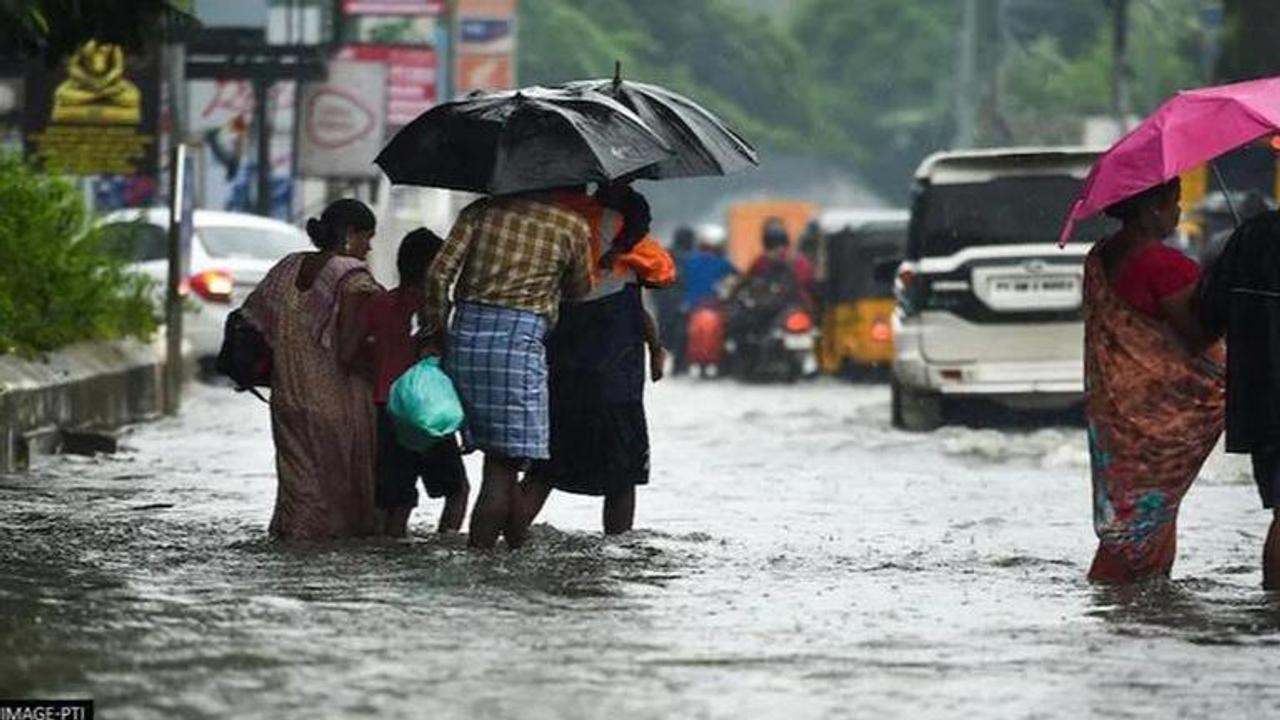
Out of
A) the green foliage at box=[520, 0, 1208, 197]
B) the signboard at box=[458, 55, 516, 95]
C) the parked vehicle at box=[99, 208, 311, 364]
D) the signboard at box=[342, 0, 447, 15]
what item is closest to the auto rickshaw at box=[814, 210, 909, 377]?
the parked vehicle at box=[99, 208, 311, 364]

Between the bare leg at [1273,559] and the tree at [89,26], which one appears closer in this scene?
the bare leg at [1273,559]

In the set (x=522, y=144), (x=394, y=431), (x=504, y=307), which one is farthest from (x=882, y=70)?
(x=504, y=307)

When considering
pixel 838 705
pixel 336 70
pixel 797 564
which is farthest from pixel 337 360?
pixel 336 70

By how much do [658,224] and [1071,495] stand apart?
87.0 meters

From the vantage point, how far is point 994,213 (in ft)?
75.8

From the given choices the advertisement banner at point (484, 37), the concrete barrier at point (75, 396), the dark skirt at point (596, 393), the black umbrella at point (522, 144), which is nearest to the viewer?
the black umbrella at point (522, 144)

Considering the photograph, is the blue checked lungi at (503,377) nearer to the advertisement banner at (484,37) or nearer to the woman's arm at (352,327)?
the woman's arm at (352,327)

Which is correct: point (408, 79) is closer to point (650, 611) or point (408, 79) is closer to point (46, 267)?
point (46, 267)

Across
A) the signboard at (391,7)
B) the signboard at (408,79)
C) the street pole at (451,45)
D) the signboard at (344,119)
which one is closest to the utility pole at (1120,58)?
the street pole at (451,45)

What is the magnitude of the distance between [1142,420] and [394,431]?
115 inches

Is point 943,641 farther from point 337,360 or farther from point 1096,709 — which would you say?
point 337,360

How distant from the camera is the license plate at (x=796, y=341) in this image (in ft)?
116

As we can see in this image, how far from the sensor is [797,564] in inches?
491

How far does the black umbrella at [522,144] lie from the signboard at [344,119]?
2388 centimetres
